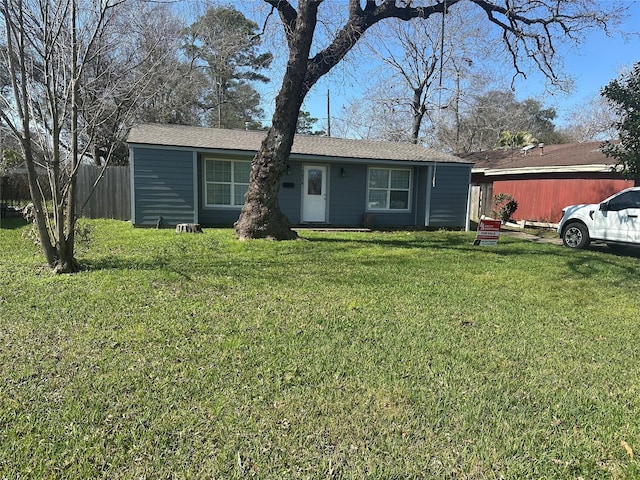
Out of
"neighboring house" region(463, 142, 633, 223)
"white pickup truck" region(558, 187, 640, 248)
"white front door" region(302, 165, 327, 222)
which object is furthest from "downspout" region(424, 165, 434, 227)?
"neighboring house" region(463, 142, 633, 223)

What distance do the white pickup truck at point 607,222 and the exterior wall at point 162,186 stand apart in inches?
379

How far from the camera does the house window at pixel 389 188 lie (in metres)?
13.6

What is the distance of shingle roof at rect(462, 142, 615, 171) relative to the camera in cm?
1400

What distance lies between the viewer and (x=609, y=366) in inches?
135

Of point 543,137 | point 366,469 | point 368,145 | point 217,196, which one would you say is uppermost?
point 543,137

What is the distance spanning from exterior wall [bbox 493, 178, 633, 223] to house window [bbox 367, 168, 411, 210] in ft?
17.0

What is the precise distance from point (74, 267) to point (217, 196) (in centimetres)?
665

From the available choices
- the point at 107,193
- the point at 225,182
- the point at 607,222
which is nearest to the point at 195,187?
the point at 225,182

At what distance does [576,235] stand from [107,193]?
42.5 ft

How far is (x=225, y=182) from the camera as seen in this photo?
1228 cm

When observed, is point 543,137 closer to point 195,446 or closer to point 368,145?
point 368,145

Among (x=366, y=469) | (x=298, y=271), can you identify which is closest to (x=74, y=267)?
(x=298, y=271)

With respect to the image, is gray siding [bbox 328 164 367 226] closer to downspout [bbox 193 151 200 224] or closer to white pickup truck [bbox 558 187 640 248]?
downspout [bbox 193 151 200 224]

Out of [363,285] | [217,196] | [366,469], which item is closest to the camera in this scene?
[366,469]
